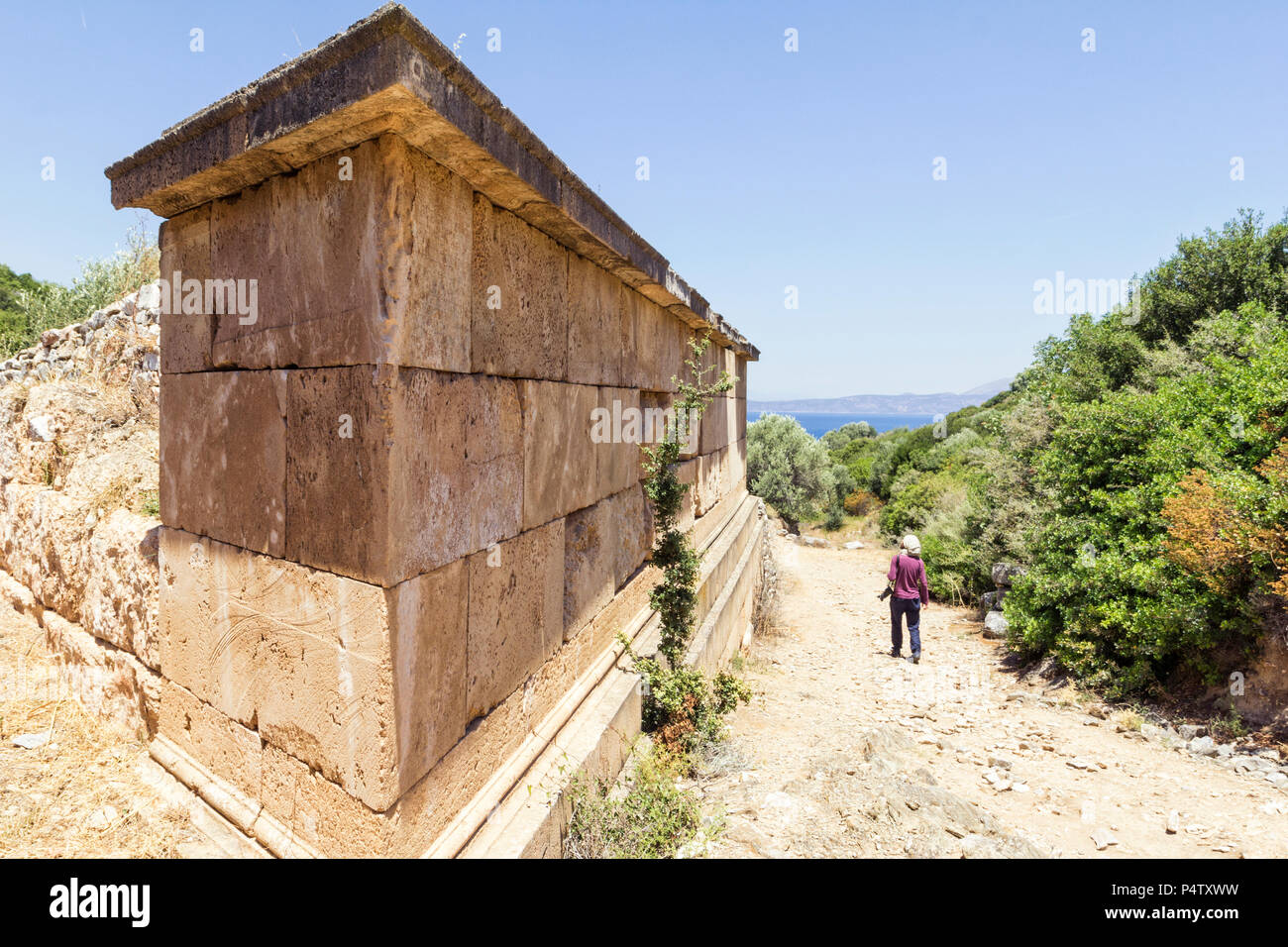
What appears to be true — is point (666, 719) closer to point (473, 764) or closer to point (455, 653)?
point (473, 764)

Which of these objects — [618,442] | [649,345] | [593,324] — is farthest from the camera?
[649,345]

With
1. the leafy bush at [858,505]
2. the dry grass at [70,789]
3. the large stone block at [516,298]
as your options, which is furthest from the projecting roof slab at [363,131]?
the leafy bush at [858,505]

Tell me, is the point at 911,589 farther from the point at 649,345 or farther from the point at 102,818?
the point at 102,818

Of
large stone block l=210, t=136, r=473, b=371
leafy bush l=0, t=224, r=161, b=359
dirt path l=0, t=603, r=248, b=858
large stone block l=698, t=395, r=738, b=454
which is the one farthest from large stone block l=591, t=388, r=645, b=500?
leafy bush l=0, t=224, r=161, b=359

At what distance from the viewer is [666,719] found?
3.96 meters

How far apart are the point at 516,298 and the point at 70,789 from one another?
2.78 metres

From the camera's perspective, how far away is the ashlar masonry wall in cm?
197

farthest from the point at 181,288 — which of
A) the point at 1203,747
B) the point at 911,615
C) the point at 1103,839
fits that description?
the point at 911,615

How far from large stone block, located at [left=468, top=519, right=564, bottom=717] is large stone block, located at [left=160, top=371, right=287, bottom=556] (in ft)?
2.42

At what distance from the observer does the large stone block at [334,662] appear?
199cm

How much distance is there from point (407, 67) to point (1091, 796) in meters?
5.63

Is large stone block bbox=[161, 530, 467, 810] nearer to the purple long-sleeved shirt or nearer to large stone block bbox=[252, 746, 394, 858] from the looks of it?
large stone block bbox=[252, 746, 394, 858]

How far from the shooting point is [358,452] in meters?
2.01

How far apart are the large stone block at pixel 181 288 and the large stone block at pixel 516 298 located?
1.13 m
